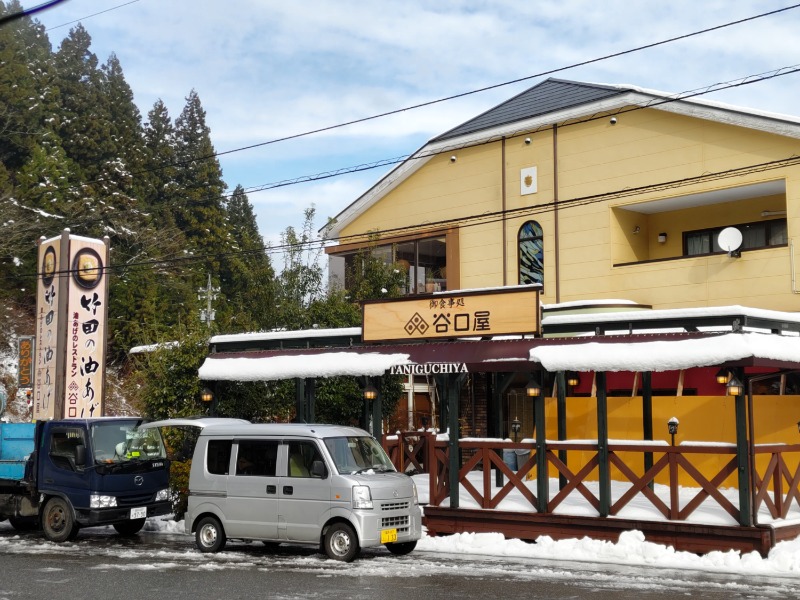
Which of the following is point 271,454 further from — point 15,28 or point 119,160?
point 15,28

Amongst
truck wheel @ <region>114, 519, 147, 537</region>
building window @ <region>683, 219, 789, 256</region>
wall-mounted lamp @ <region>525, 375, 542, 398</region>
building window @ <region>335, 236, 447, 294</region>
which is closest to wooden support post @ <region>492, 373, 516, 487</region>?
wall-mounted lamp @ <region>525, 375, 542, 398</region>

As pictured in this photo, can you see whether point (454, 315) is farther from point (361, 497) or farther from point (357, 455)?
point (361, 497)

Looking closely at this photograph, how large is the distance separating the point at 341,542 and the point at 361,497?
745 millimetres

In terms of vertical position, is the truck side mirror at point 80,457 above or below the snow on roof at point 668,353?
below

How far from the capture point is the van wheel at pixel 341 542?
46.9 ft

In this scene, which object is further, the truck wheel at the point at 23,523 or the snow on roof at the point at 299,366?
the truck wheel at the point at 23,523

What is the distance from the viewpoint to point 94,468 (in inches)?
691

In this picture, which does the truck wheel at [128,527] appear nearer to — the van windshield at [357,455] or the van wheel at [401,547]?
the van windshield at [357,455]

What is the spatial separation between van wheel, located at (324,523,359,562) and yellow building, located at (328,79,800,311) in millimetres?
12834

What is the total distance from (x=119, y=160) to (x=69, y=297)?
32194mm

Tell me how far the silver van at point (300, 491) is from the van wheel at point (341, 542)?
0.01 meters

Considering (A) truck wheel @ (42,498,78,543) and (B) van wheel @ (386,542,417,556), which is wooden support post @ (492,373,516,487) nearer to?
(B) van wheel @ (386,542,417,556)

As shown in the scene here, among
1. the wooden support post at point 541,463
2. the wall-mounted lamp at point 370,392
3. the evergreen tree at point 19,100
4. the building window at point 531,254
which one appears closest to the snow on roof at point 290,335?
the wall-mounted lamp at point 370,392

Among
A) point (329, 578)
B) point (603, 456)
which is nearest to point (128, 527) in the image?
point (329, 578)
